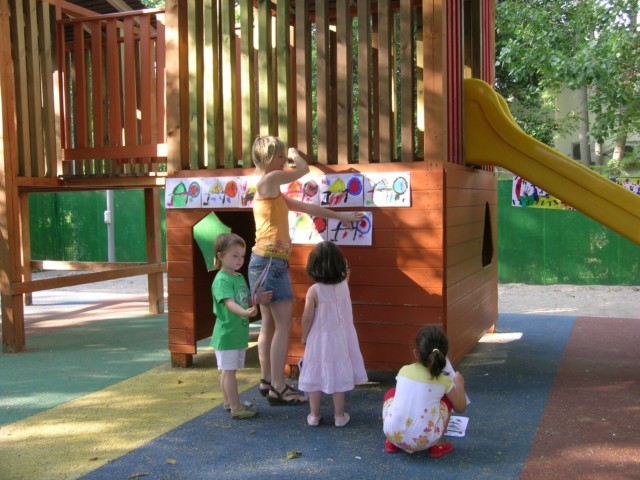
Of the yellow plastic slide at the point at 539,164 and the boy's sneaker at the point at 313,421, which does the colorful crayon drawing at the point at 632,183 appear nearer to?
the yellow plastic slide at the point at 539,164

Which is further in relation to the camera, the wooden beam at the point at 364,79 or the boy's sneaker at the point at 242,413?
the wooden beam at the point at 364,79

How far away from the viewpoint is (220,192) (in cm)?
602

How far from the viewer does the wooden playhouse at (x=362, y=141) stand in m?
5.29

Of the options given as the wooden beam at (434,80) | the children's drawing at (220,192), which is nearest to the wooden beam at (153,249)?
the children's drawing at (220,192)

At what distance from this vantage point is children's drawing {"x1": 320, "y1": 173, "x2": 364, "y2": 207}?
5500 mm

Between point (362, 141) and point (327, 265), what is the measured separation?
1406 mm

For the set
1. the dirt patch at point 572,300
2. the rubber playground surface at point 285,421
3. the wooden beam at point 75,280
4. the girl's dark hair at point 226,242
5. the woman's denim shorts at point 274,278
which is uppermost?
the girl's dark hair at point 226,242

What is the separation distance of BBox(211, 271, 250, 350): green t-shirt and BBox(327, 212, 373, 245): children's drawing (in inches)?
43.9

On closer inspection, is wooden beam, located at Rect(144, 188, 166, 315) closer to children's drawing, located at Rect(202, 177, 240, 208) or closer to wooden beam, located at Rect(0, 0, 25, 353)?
wooden beam, located at Rect(0, 0, 25, 353)

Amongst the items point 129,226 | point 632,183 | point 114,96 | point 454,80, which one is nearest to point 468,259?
point 454,80

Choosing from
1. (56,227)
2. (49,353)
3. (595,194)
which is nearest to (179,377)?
(49,353)

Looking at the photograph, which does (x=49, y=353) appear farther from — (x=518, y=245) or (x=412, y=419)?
(x=518, y=245)

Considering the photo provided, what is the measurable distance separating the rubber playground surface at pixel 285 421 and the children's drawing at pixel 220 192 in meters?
1.51

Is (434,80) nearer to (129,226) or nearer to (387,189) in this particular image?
(387,189)
